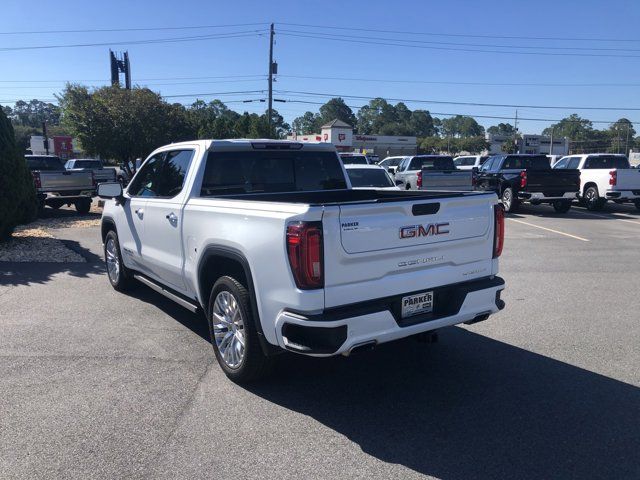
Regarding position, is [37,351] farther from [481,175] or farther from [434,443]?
[481,175]

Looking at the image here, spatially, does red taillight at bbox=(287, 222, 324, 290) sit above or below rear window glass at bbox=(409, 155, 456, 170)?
below

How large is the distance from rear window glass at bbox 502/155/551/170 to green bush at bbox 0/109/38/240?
48.2 ft

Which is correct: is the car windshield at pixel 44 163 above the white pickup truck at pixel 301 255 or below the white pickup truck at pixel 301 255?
above

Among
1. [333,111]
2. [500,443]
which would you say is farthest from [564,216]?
[333,111]

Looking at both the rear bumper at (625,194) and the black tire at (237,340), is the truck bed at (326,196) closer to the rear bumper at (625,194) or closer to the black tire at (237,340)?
the black tire at (237,340)

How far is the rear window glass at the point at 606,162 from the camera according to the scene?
755 inches

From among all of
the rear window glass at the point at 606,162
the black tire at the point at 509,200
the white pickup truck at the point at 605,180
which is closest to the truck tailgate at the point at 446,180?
the black tire at the point at 509,200

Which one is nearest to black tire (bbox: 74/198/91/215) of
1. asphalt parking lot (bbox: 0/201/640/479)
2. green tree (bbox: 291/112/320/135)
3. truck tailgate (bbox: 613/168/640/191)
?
asphalt parking lot (bbox: 0/201/640/479)

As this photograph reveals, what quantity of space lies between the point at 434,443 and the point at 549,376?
1602mm

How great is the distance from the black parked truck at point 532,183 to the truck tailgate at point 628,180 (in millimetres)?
1520

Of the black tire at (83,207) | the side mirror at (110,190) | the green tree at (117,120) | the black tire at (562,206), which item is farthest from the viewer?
the green tree at (117,120)

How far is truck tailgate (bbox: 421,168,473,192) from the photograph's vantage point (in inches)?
631

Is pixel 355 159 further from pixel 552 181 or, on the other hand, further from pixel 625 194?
pixel 625 194

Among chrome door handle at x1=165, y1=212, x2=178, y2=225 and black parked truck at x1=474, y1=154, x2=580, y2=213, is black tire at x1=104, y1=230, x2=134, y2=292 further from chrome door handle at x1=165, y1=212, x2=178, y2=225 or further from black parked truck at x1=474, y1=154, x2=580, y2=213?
black parked truck at x1=474, y1=154, x2=580, y2=213
